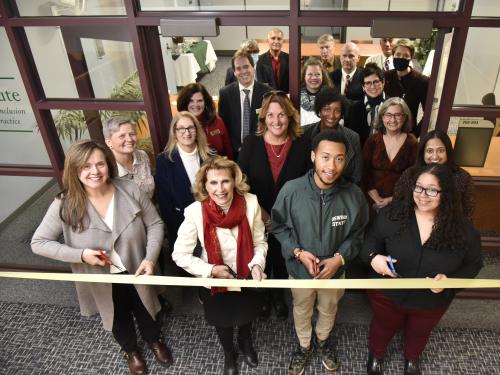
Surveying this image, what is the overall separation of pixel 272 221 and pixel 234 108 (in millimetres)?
1271

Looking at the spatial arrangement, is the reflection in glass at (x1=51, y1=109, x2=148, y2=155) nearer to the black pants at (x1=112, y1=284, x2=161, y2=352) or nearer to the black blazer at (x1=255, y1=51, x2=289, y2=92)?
the black pants at (x1=112, y1=284, x2=161, y2=352)

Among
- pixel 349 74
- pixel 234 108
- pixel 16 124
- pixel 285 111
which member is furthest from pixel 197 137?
pixel 349 74

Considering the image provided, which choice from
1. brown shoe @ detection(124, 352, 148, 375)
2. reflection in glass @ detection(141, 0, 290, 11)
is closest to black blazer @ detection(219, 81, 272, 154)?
reflection in glass @ detection(141, 0, 290, 11)

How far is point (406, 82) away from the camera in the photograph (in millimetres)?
3455

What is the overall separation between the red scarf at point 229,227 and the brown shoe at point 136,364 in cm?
80

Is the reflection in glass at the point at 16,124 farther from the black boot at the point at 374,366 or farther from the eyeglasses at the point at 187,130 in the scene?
the black boot at the point at 374,366

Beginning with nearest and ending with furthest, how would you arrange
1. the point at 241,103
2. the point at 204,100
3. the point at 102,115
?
1. the point at 204,100
2. the point at 102,115
3. the point at 241,103

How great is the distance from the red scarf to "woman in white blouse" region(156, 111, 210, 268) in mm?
507

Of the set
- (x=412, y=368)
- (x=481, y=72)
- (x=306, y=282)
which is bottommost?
(x=412, y=368)

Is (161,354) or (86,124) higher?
(86,124)

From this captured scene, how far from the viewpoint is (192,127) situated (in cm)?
265

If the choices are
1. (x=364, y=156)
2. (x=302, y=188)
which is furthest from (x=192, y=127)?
(x=364, y=156)

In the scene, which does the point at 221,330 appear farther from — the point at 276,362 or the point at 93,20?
the point at 93,20

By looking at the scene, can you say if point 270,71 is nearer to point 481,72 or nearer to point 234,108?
point 234,108
